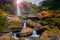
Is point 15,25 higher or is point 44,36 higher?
point 15,25

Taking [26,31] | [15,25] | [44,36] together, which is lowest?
[44,36]

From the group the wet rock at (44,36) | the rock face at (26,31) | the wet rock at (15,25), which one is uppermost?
the wet rock at (15,25)

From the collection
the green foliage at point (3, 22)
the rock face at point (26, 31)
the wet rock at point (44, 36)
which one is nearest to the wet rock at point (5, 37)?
the green foliage at point (3, 22)

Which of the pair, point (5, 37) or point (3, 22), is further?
point (3, 22)

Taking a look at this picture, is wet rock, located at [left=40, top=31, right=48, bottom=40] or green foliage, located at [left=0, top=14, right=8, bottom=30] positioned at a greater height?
green foliage, located at [left=0, top=14, right=8, bottom=30]

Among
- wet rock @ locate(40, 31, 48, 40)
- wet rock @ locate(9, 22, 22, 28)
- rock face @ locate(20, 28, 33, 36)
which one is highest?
wet rock @ locate(9, 22, 22, 28)

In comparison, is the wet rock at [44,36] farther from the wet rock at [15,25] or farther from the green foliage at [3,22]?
the green foliage at [3,22]

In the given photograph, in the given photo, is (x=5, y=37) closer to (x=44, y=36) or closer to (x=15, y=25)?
(x=15, y=25)

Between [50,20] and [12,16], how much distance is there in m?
0.74

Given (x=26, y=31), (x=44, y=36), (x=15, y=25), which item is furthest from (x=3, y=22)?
(x=44, y=36)

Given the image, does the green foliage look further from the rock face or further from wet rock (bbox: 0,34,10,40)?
the rock face

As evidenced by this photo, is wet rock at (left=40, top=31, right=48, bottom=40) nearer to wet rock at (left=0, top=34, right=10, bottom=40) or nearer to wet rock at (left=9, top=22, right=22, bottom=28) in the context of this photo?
wet rock at (left=9, top=22, right=22, bottom=28)

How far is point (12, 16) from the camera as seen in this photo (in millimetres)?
3576

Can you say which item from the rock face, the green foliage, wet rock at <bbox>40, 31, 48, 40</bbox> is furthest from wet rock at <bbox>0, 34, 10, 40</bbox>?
wet rock at <bbox>40, 31, 48, 40</bbox>
